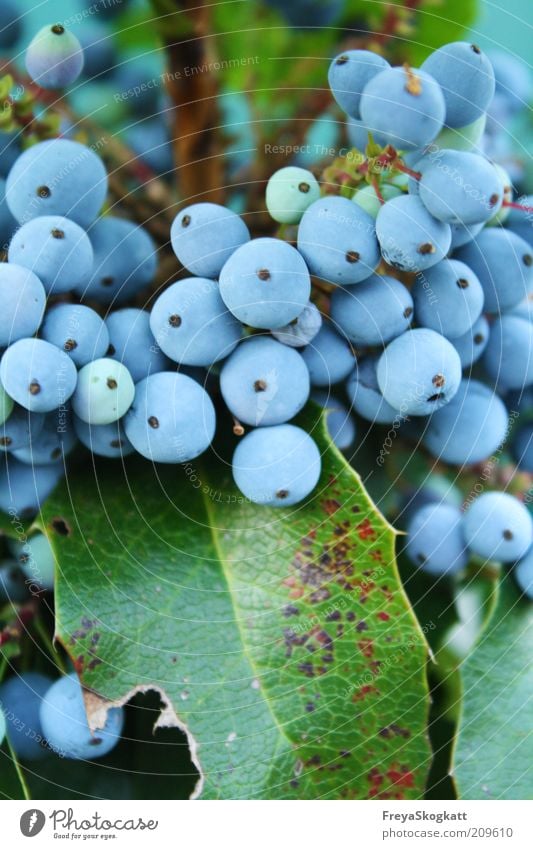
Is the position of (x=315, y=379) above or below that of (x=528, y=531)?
above

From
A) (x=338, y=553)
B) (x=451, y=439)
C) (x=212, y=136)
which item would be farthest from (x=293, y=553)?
(x=212, y=136)

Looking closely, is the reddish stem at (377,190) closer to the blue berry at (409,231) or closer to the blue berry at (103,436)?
the blue berry at (409,231)

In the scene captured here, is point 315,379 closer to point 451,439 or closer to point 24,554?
point 451,439

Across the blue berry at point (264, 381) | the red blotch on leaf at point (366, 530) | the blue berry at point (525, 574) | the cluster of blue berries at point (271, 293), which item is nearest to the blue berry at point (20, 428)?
the cluster of blue berries at point (271, 293)

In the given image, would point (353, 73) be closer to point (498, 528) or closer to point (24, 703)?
point (498, 528)
